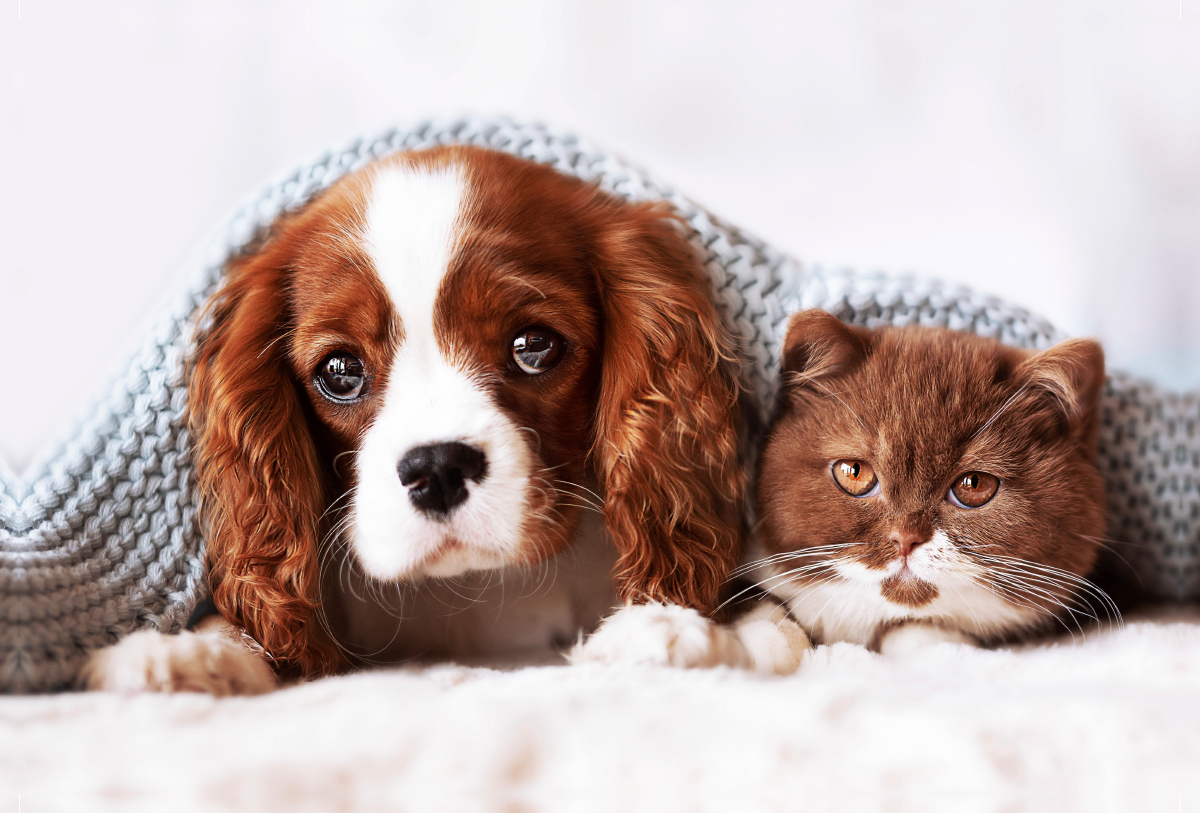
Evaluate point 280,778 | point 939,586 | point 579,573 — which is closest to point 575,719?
point 280,778

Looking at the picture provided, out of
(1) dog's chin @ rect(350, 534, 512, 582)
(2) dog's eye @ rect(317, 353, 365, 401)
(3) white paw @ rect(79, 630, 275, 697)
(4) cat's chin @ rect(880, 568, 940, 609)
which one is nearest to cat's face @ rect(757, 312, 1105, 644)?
(4) cat's chin @ rect(880, 568, 940, 609)

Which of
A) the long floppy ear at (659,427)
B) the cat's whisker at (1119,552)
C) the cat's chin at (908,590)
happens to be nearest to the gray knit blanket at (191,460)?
the cat's whisker at (1119,552)

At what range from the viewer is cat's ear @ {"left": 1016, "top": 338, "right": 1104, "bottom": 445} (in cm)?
141

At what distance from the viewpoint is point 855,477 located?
144 centimetres

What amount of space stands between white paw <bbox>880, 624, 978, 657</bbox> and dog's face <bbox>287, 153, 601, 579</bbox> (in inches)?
22.1

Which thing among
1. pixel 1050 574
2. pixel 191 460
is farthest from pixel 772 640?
pixel 191 460

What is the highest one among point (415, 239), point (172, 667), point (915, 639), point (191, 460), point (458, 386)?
point (415, 239)

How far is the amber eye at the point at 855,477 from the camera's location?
1433mm

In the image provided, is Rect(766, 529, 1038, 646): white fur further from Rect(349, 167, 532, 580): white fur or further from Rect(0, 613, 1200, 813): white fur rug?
Rect(349, 167, 532, 580): white fur

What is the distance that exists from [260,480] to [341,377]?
213mm

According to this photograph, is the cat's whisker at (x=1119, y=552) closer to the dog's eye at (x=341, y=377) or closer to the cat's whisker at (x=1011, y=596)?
the cat's whisker at (x=1011, y=596)

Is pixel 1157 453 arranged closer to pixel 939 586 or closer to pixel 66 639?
pixel 939 586

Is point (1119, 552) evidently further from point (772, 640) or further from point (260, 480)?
point (260, 480)

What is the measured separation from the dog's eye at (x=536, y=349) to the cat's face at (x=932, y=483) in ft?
1.30
